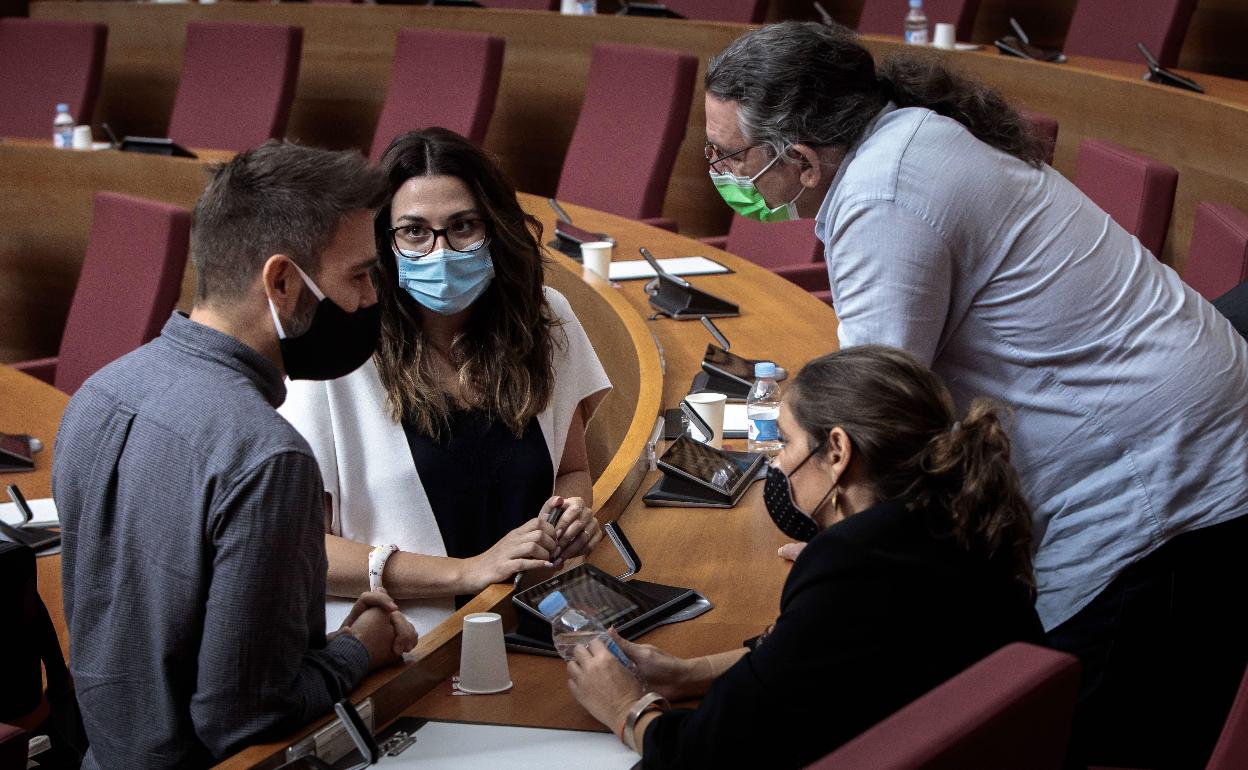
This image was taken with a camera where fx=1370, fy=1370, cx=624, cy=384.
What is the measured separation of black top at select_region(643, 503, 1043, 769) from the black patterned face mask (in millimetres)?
185

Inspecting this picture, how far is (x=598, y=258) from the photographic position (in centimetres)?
336

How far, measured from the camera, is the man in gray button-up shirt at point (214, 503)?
3.79 ft

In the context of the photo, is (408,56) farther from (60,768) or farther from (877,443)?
(877,443)

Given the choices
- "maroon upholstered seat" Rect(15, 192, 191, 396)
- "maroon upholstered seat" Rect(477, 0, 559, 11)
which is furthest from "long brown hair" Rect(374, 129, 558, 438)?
"maroon upholstered seat" Rect(477, 0, 559, 11)

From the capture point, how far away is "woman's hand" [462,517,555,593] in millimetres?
1713

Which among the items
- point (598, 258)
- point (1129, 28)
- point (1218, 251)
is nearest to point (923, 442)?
point (1218, 251)

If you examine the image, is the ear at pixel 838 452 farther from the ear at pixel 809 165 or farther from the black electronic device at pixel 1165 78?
the black electronic device at pixel 1165 78

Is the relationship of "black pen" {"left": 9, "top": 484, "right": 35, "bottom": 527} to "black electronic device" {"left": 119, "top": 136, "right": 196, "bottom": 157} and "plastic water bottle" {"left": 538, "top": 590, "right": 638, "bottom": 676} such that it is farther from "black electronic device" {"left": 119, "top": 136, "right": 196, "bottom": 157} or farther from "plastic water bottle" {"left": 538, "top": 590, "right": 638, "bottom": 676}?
"black electronic device" {"left": 119, "top": 136, "right": 196, "bottom": 157}

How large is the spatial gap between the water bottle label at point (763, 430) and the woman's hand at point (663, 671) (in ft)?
2.69

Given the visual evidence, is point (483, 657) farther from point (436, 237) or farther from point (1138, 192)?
point (1138, 192)

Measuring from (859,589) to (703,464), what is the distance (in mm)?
891

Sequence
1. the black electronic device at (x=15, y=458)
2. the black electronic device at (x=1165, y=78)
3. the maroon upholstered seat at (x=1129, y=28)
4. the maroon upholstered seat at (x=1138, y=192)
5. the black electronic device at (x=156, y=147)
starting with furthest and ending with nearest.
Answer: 1. the black electronic device at (x=156, y=147)
2. the maroon upholstered seat at (x=1129, y=28)
3. the black electronic device at (x=1165, y=78)
4. the maroon upholstered seat at (x=1138, y=192)
5. the black electronic device at (x=15, y=458)

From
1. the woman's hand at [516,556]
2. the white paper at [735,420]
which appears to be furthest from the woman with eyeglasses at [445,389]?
the white paper at [735,420]

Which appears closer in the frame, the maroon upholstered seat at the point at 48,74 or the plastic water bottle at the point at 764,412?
the plastic water bottle at the point at 764,412
